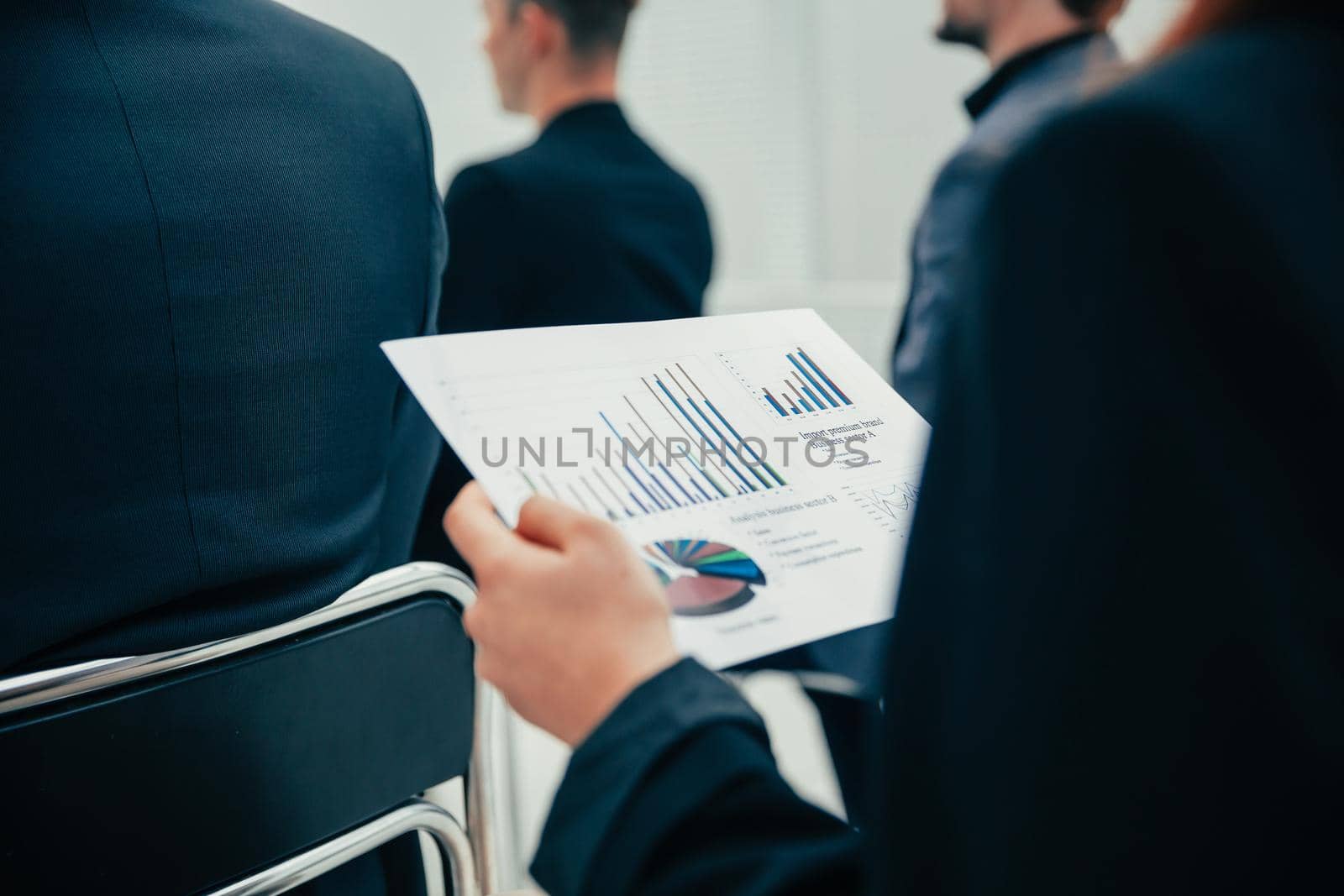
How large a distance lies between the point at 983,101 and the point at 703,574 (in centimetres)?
125

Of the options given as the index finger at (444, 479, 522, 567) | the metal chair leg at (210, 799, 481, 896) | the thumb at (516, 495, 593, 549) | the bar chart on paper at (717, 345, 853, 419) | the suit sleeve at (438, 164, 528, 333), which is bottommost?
the metal chair leg at (210, 799, 481, 896)

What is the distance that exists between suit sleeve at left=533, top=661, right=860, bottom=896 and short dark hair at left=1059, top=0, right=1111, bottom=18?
1.36 metres

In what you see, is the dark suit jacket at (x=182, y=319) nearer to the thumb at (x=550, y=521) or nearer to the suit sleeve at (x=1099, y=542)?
the thumb at (x=550, y=521)

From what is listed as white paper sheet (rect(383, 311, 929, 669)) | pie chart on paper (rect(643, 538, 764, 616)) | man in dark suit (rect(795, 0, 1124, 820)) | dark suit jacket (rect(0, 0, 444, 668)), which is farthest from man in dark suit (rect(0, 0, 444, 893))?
man in dark suit (rect(795, 0, 1124, 820))

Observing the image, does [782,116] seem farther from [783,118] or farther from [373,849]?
[373,849]

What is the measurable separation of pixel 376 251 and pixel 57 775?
0.37 meters

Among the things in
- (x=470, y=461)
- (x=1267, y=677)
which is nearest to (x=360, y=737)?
(x=470, y=461)

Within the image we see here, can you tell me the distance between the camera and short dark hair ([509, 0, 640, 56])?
1469 millimetres

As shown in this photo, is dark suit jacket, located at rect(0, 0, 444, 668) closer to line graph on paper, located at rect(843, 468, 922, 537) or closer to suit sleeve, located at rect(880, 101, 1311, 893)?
line graph on paper, located at rect(843, 468, 922, 537)

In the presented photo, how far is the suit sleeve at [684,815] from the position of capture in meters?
0.33

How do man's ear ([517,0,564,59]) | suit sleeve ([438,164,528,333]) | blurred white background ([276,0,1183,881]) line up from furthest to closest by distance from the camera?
blurred white background ([276,0,1183,881]), man's ear ([517,0,564,59]), suit sleeve ([438,164,528,333])

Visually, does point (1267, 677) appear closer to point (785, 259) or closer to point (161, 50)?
point (161, 50)

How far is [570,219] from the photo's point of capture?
124 centimetres

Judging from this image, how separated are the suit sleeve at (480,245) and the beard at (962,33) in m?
0.75
